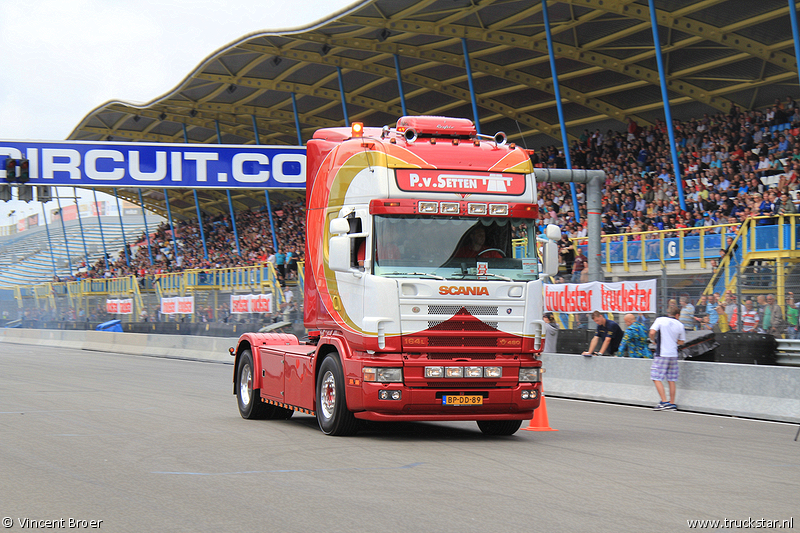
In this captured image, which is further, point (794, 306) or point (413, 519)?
point (794, 306)

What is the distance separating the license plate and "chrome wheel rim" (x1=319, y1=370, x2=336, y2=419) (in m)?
1.37

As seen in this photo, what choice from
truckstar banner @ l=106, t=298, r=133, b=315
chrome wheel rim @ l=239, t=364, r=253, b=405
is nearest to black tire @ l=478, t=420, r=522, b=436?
chrome wheel rim @ l=239, t=364, r=253, b=405

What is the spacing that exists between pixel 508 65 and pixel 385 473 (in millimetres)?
31029

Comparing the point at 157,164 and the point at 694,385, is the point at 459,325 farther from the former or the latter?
the point at 157,164

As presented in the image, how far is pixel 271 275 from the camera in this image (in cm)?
3206

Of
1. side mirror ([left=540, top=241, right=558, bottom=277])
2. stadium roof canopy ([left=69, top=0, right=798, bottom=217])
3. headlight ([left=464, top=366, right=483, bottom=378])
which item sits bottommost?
headlight ([left=464, top=366, right=483, bottom=378])

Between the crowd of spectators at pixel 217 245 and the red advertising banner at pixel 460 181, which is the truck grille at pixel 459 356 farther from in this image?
the crowd of spectators at pixel 217 245

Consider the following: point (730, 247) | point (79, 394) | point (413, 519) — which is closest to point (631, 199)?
point (730, 247)

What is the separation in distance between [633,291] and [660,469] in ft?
30.7

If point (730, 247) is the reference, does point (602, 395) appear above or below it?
below

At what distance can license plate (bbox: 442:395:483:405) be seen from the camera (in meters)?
10.5

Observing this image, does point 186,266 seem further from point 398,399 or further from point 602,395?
point 398,399

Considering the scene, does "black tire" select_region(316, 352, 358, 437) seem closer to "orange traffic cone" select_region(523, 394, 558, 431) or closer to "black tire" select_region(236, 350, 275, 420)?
"black tire" select_region(236, 350, 275, 420)

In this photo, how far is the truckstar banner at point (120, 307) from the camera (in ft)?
126
